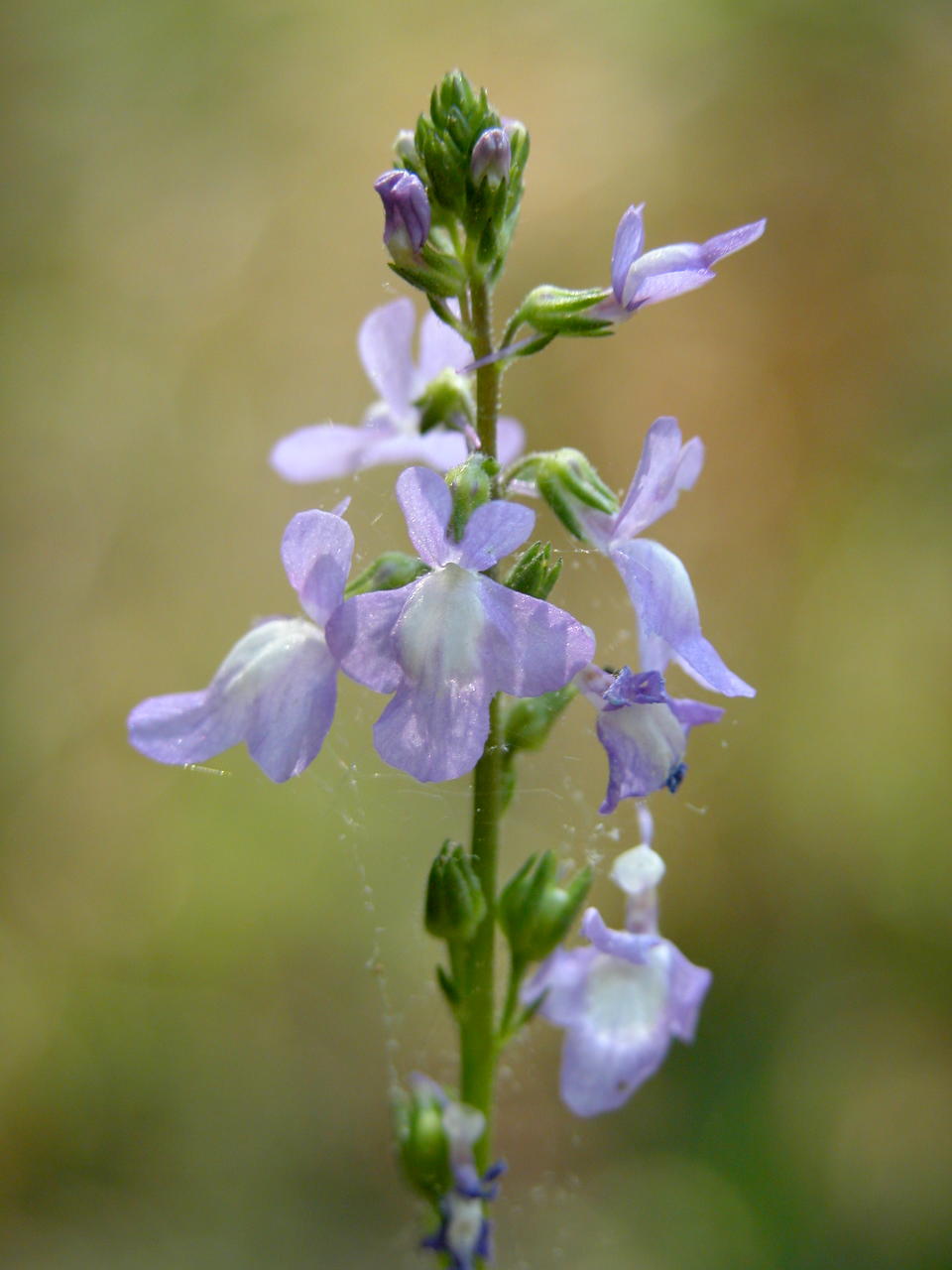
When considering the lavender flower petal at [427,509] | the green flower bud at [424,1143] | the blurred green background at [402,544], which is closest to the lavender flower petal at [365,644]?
the lavender flower petal at [427,509]

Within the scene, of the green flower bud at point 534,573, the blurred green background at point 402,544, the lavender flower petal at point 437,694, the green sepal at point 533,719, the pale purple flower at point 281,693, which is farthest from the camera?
the blurred green background at point 402,544

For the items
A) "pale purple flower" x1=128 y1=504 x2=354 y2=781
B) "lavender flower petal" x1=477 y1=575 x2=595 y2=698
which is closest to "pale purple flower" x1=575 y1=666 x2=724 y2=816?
"lavender flower petal" x1=477 y1=575 x2=595 y2=698

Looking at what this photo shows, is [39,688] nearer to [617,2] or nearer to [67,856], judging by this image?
[67,856]

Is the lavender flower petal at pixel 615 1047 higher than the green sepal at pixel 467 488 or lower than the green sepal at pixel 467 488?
lower

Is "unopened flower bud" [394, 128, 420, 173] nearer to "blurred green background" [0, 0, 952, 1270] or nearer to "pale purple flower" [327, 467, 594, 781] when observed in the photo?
"pale purple flower" [327, 467, 594, 781]

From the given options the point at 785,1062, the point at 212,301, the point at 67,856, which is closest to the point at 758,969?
the point at 785,1062

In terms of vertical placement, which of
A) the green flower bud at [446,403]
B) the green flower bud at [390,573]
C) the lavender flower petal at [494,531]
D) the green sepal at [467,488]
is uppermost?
the green flower bud at [446,403]

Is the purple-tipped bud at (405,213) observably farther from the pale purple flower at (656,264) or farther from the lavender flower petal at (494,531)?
the lavender flower petal at (494,531)
